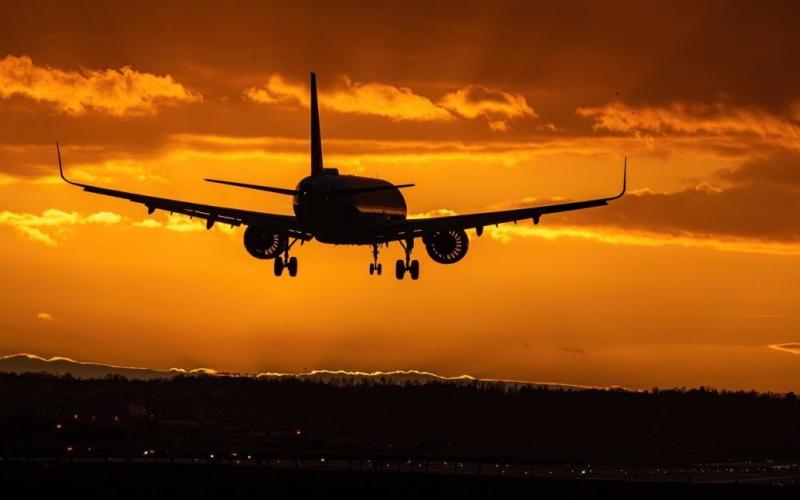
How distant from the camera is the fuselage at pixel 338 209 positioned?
107m

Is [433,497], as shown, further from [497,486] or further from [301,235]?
[301,235]

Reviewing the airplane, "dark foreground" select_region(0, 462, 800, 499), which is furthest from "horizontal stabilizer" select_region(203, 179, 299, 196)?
"dark foreground" select_region(0, 462, 800, 499)

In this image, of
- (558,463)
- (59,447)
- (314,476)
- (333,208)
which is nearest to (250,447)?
(59,447)

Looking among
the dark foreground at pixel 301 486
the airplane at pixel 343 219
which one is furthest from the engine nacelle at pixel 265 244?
the dark foreground at pixel 301 486

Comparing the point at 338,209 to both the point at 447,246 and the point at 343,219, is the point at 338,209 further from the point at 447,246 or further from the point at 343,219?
the point at 447,246

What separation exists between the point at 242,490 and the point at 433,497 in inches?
725

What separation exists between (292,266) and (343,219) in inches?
384

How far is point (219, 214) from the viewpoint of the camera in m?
116

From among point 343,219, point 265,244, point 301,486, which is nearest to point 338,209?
point 343,219

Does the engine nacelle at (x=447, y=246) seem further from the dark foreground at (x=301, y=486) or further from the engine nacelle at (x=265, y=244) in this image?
the dark foreground at (x=301, y=486)

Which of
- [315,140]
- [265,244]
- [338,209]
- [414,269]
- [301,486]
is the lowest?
[301,486]

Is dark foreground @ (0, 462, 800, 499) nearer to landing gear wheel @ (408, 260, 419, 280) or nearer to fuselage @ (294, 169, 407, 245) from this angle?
landing gear wheel @ (408, 260, 419, 280)

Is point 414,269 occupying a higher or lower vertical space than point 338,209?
lower

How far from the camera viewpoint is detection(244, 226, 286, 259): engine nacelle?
4818 inches
